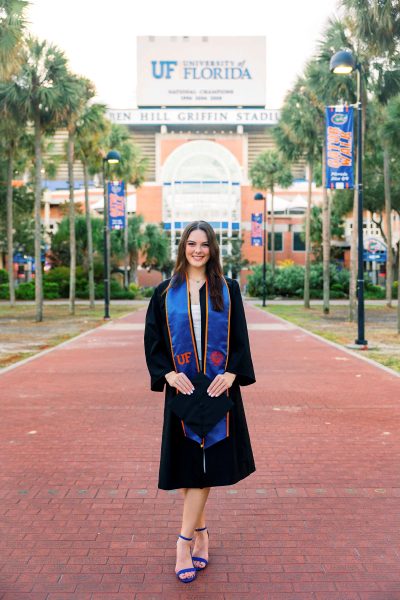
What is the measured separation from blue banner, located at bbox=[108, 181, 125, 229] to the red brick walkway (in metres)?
21.7

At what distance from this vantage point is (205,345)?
367 cm

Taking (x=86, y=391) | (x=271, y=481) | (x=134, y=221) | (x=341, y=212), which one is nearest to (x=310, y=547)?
(x=271, y=481)

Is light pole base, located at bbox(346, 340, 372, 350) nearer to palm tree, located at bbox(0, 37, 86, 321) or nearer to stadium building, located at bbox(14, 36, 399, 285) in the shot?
palm tree, located at bbox(0, 37, 86, 321)

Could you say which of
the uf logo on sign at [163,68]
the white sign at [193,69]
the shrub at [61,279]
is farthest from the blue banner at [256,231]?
the uf logo on sign at [163,68]

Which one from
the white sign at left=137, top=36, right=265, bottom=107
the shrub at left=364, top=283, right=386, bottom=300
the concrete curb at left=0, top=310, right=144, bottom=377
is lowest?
the shrub at left=364, top=283, right=386, bottom=300

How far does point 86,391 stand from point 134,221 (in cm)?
4852

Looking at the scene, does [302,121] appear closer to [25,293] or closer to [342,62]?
[342,62]

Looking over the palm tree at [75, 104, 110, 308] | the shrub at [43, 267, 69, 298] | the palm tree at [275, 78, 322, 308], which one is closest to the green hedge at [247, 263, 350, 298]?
the shrub at [43, 267, 69, 298]

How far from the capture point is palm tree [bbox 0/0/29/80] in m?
17.2

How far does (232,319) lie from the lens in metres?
3.78

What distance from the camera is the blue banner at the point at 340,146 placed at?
67.6 feet

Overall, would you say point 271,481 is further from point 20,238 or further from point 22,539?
point 20,238

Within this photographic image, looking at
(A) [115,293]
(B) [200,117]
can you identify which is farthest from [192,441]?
(B) [200,117]

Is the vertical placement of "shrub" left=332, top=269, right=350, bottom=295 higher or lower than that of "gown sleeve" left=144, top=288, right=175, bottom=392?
lower
